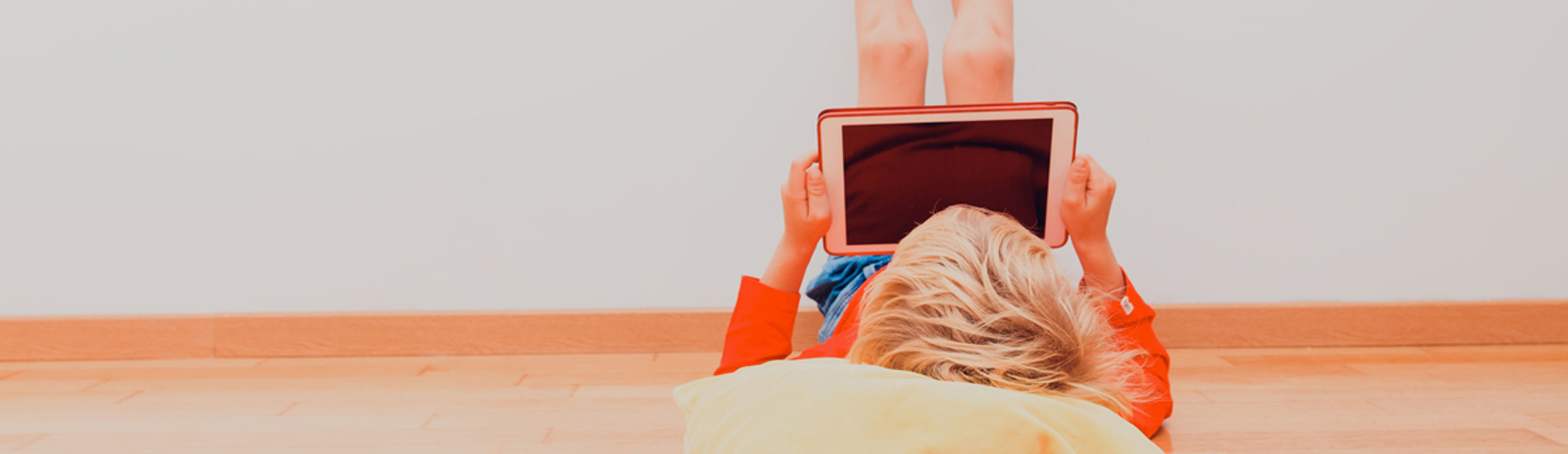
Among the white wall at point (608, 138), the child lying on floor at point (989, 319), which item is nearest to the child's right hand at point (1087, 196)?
the child lying on floor at point (989, 319)

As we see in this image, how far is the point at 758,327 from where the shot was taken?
0.78 m

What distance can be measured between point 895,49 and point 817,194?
0.94 ft

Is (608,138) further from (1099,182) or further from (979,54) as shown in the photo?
(1099,182)

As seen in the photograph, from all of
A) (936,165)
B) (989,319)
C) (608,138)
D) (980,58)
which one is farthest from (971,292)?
(608,138)

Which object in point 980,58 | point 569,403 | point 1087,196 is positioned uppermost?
point 980,58

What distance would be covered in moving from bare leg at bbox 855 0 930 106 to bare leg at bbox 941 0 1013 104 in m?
0.02

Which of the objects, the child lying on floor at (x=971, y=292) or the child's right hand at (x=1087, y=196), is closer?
the child lying on floor at (x=971, y=292)

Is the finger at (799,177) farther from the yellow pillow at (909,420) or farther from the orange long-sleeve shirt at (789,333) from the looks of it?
the yellow pillow at (909,420)

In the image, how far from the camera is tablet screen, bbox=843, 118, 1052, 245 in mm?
715

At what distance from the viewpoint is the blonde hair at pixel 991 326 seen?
0.46m

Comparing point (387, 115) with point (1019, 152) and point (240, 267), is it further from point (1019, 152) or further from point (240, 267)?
point (1019, 152)

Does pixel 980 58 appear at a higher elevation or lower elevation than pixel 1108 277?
higher

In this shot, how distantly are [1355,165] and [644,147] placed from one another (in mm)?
944

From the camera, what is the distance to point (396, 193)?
113 cm
